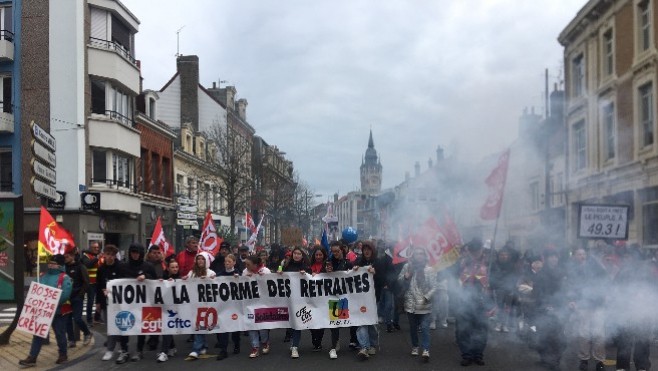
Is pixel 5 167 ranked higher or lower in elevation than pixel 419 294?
higher

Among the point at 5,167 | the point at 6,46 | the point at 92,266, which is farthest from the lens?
the point at 5,167

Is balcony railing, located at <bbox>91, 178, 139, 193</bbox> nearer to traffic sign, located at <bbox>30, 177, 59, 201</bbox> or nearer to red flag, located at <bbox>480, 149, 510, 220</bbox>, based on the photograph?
traffic sign, located at <bbox>30, 177, 59, 201</bbox>

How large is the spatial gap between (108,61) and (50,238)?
1946cm

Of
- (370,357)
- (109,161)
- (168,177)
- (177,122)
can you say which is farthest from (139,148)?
(370,357)

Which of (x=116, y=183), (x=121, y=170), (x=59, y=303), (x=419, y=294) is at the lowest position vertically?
(x=59, y=303)

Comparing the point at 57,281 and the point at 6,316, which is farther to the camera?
the point at 6,316

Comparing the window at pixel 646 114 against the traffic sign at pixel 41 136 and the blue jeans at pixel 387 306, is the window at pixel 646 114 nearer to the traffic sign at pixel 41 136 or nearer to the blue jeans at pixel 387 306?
the blue jeans at pixel 387 306

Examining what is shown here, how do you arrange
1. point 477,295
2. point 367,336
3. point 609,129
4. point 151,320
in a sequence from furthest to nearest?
point 609,129 → point 151,320 → point 367,336 → point 477,295

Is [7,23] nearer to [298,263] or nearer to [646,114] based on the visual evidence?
[298,263]

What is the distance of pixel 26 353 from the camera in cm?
1160

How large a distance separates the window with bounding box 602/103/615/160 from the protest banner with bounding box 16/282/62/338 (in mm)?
19656

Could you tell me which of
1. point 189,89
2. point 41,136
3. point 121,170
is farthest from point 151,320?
point 189,89

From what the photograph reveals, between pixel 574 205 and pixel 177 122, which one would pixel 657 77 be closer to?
pixel 574 205

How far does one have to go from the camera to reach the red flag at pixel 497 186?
1199cm
